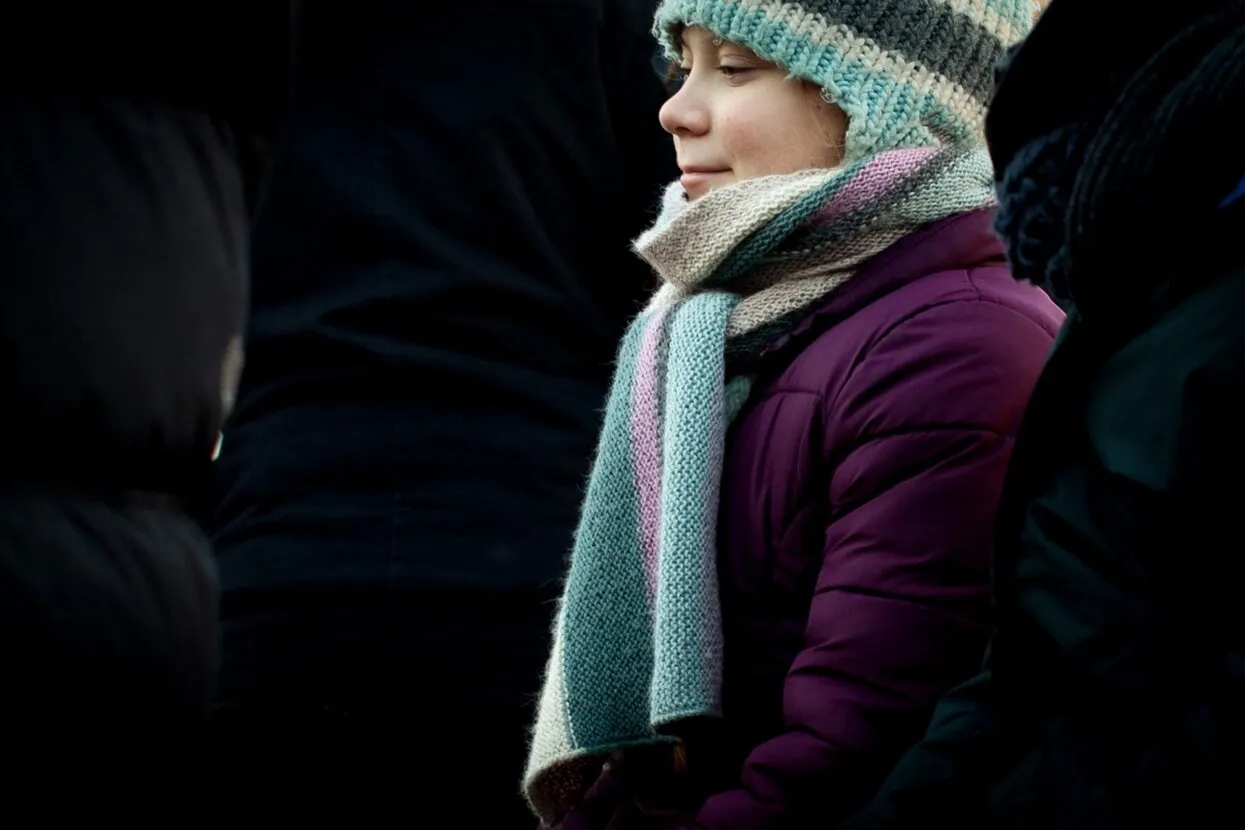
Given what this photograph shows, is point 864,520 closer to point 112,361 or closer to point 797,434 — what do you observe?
point 797,434

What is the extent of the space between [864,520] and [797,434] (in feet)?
0.44

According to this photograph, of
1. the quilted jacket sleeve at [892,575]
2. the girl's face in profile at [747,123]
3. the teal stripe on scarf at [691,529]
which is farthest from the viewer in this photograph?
the girl's face in profile at [747,123]

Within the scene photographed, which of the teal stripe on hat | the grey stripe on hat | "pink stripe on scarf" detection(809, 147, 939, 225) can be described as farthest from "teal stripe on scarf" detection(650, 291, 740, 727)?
the grey stripe on hat

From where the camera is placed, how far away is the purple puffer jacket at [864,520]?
149 cm

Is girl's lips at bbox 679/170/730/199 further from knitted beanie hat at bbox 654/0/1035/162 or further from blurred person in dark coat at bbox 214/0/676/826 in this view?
blurred person in dark coat at bbox 214/0/676/826

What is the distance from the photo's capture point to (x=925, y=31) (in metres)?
1.85

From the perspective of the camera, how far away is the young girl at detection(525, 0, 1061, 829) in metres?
1.50

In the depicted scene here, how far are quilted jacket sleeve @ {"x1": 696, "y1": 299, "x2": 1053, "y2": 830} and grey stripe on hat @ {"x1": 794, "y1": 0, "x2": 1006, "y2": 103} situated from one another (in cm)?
43

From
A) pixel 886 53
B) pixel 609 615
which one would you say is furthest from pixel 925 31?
pixel 609 615

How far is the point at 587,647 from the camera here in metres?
1.75

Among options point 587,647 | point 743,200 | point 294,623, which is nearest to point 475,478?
point 294,623

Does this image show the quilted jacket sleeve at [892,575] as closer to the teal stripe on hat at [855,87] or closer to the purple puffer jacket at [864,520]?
the purple puffer jacket at [864,520]

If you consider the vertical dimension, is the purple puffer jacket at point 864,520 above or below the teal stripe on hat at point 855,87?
below

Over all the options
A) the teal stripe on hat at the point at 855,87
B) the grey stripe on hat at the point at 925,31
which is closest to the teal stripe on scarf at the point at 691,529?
the teal stripe on hat at the point at 855,87
